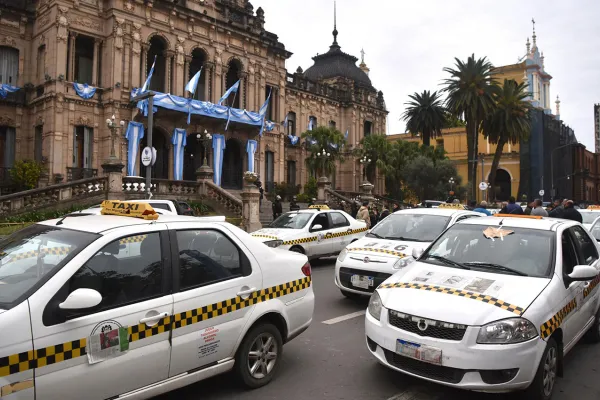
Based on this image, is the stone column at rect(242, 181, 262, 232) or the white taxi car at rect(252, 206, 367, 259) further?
the stone column at rect(242, 181, 262, 232)

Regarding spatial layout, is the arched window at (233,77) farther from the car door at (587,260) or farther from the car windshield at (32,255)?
the car windshield at (32,255)

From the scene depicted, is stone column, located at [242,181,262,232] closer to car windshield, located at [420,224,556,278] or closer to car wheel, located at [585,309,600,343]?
car windshield, located at [420,224,556,278]

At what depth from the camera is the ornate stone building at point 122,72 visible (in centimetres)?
2425

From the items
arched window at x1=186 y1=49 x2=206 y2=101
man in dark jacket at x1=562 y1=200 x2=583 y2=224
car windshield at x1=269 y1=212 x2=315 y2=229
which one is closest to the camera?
man in dark jacket at x1=562 y1=200 x2=583 y2=224

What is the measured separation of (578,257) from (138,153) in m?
25.1

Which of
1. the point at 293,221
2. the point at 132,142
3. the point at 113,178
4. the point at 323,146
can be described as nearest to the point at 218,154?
the point at 132,142

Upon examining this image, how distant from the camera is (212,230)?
4379mm

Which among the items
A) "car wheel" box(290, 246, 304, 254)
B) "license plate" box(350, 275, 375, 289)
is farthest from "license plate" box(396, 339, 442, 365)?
"car wheel" box(290, 246, 304, 254)

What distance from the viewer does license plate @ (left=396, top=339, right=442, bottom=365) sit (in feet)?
13.0

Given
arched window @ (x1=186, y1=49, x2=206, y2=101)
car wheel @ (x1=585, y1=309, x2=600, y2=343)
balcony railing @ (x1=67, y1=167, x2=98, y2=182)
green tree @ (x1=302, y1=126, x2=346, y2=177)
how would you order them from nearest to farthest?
car wheel @ (x1=585, y1=309, x2=600, y2=343)
balcony railing @ (x1=67, y1=167, x2=98, y2=182)
arched window @ (x1=186, y1=49, x2=206, y2=101)
green tree @ (x1=302, y1=126, x2=346, y2=177)

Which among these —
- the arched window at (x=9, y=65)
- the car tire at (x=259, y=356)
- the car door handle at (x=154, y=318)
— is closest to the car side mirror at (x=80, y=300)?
the car door handle at (x=154, y=318)

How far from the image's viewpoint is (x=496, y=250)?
5.23 meters

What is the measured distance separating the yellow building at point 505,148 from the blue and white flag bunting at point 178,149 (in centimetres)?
3197

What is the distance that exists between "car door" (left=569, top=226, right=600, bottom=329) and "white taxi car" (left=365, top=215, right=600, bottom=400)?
0.08ft
